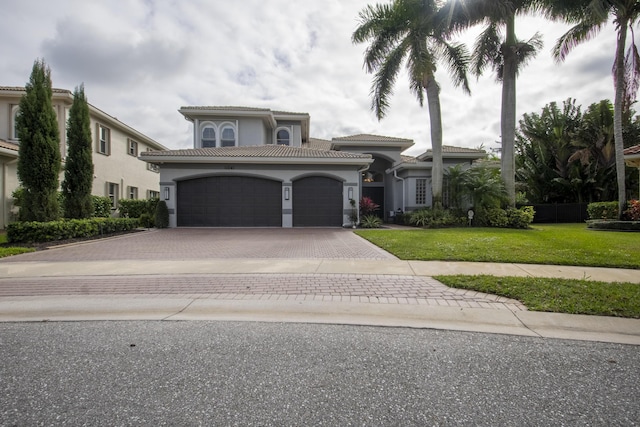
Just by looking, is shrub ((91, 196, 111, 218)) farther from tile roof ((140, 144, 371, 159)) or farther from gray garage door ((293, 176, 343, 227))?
gray garage door ((293, 176, 343, 227))

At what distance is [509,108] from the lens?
15.6 m

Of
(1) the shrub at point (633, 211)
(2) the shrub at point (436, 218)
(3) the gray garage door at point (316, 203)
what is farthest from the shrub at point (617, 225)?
(3) the gray garage door at point (316, 203)

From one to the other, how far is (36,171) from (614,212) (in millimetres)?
25190

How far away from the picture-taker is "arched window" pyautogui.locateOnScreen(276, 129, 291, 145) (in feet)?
78.3

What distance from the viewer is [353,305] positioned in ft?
13.9

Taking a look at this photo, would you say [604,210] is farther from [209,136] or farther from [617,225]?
[209,136]

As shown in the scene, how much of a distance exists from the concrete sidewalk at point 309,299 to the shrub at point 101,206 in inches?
438

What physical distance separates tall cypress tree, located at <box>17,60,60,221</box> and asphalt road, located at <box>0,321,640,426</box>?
9255 mm

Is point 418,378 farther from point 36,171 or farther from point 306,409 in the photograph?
point 36,171

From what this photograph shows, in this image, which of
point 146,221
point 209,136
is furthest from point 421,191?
point 146,221

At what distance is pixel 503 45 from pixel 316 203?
12505mm

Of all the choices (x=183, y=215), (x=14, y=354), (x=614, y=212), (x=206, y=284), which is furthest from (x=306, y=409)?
(x=614, y=212)

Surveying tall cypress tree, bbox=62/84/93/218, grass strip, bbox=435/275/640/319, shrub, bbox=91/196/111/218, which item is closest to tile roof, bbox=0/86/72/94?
tall cypress tree, bbox=62/84/93/218

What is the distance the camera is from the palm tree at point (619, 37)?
43.4ft
